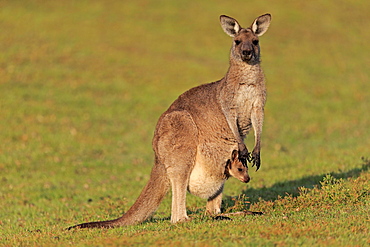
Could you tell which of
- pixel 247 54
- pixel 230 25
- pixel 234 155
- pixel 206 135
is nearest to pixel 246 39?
pixel 247 54

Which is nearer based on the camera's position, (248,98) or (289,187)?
(248,98)

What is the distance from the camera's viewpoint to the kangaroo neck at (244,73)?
24.2 ft

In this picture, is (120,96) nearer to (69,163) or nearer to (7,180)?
(69,163)

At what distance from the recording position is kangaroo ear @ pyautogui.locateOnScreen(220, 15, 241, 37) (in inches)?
303

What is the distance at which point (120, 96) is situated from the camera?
68.4 feet

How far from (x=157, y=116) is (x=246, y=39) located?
475 inches

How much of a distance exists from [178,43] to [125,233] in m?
22.3

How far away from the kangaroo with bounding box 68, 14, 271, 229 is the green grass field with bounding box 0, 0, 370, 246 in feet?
1.27

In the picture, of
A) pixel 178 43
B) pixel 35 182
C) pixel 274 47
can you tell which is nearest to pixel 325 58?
pixel 274 47

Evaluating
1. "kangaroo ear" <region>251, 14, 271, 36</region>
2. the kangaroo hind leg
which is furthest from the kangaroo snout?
the kangaroo hind leg

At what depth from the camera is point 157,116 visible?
19.4 meters

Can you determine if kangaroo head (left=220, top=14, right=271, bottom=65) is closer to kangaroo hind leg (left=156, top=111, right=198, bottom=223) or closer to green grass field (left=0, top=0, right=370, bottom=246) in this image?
kangaroo hind leg (left=156, top=111, right=198, bottom=223)

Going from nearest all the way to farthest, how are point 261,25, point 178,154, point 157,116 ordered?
1. point 178,154
2. point 261,25
3. point 157,116

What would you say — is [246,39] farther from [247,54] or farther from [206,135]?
[206,135]
